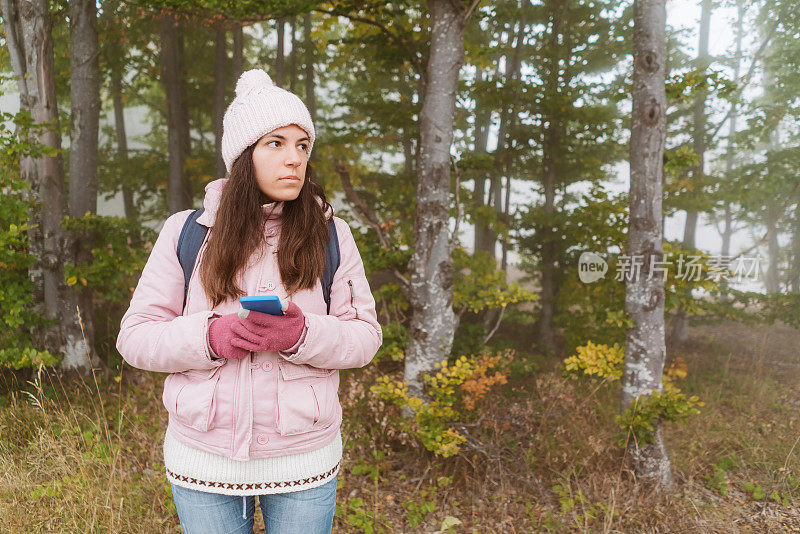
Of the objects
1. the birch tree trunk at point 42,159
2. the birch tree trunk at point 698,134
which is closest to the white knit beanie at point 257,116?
the birch tree trunk at point 42,159

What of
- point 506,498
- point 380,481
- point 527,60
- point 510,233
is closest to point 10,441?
point 380,481

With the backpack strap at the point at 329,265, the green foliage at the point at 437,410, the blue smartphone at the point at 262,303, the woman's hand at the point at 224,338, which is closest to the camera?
the blue smartphone at the point at 262,303

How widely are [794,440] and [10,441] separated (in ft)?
27.4

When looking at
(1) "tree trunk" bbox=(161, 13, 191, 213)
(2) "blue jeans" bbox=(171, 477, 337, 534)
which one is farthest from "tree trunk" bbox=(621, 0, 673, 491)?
(1) "tree trunk" bbox=(161, 13, 191, 213)

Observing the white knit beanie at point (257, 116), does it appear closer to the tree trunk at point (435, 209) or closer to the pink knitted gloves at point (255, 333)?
the pink knitted gloves at point (255, 333)

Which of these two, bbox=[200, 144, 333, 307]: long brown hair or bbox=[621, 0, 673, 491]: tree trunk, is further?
bbox=[621, 0, 673, 491]: tree trunk

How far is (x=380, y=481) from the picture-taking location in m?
4.26

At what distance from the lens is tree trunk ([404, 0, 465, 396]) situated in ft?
14.8

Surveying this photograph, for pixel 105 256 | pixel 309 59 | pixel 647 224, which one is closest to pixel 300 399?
pixel 647 224

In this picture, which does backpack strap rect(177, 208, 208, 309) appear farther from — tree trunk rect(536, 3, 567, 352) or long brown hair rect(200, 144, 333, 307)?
tree trunk rect(536, 3, 567, 352)

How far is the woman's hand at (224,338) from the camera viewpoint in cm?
133

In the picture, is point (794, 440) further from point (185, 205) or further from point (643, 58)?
point (185, 205)

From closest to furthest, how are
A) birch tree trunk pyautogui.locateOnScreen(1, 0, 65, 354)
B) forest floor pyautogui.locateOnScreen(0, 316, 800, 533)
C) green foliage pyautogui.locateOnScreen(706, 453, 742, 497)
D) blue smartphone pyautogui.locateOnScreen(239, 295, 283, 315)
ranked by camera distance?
blue smartphone pyautogui.locateOnScreen(239, 295, 283, 315), forest floor pyautogui.locateOnScreen(0, 316, 800, 533), green foliage pyautogui.locateOnScreen(706, 453, 742, 497), birch tree trunk pyautogui.locateOnScreen(1, 0, 65, 354)

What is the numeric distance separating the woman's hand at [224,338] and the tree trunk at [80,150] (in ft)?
16.7
